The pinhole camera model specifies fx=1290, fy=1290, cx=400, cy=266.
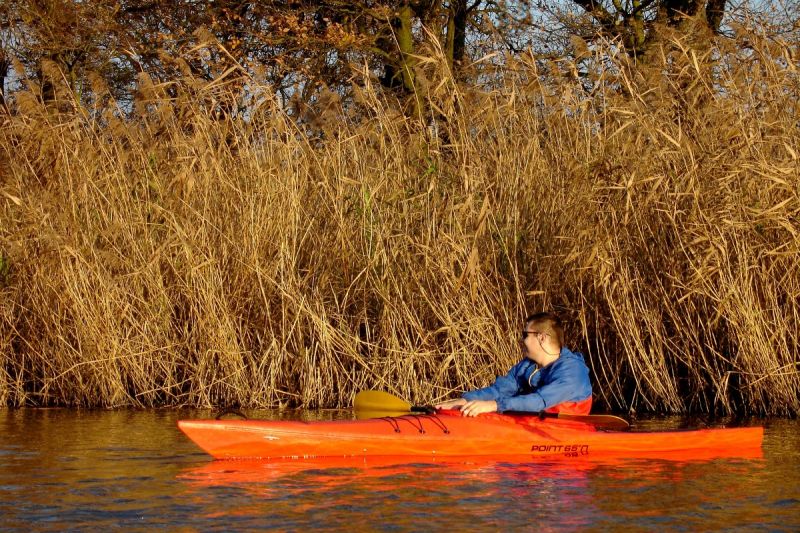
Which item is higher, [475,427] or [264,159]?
[264,159]

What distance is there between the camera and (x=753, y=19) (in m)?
8.16

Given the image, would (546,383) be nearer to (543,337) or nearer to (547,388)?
(547,388)

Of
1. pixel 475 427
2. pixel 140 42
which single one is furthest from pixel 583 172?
pixel 140 42

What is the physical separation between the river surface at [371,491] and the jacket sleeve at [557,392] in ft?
1.27

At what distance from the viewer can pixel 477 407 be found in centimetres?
650

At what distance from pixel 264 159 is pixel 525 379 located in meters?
2.49

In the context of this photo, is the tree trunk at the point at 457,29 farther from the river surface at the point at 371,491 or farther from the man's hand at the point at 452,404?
the river surface at the point at 371,491

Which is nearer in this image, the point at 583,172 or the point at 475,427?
the point at 475,427

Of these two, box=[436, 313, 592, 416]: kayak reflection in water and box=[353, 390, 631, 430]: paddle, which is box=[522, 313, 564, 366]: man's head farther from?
box=[353, 390, 631, 430]: paddle

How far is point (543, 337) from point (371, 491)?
175 cm

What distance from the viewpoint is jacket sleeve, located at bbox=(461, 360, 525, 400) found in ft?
22.4

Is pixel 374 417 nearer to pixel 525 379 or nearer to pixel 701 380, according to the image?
pixel 525 379

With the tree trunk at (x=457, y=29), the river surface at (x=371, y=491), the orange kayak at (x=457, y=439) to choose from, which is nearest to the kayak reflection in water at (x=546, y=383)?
the orange kayak at (x=457, y=439)

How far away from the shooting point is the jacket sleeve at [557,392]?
6.64 meters
